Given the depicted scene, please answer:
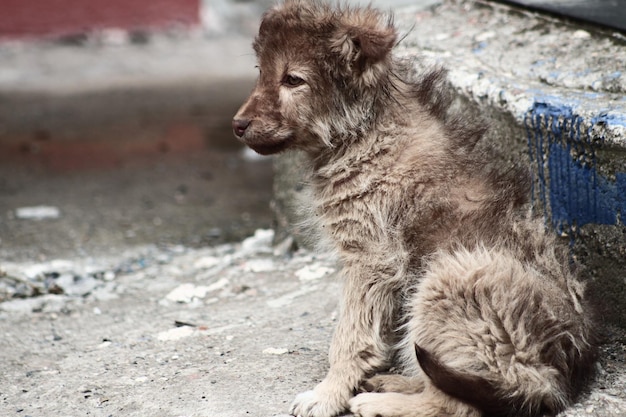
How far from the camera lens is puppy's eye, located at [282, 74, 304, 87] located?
3.55 meters

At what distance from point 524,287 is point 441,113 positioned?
92cm

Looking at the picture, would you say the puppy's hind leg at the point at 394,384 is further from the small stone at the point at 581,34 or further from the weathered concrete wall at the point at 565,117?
the small stone at the point at 581,34

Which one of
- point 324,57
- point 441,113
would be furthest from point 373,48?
point 441,113

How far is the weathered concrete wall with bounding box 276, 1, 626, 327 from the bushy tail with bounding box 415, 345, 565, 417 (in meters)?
0.72

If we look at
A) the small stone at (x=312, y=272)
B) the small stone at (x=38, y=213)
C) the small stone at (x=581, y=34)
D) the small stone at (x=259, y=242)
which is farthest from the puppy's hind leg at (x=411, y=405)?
the small stone at (x=38, y=213)

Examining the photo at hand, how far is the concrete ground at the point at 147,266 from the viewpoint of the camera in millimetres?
3674

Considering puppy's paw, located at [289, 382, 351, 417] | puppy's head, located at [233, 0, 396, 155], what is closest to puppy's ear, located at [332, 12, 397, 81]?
puppy's head, located at [233, 0, 396, 155]

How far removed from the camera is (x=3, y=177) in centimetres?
793

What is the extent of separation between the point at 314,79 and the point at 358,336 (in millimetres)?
1082

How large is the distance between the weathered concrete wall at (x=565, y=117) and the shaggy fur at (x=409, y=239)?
1.25 ft

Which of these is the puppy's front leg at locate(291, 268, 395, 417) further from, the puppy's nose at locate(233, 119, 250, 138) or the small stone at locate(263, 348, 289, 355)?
the puppy's nose at locate(233, 119, 250, 138)

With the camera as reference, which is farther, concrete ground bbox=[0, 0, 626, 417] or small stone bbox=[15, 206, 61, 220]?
small stone bbox=[15, 206, 61, 220]

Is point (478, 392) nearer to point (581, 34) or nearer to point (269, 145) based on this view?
point (269, 145)

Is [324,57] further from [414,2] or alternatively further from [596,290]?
[414,2]
